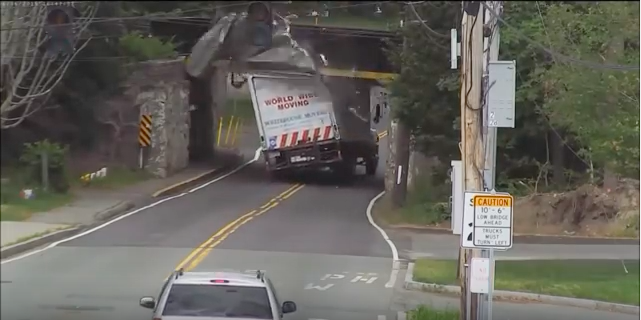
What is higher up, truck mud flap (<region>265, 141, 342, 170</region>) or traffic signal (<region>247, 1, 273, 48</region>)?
traffic signal (<region>247, 1, 273, 48</region>)

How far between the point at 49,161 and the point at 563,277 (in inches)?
358

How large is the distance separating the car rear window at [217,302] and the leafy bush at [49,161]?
1389 millimetres

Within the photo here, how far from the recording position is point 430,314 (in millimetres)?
13305

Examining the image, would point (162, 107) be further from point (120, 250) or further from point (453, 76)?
point (453, 76)

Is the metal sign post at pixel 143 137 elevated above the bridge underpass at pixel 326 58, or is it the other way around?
the bridge underpass at pixel 326 58

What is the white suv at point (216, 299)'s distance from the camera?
10.0m

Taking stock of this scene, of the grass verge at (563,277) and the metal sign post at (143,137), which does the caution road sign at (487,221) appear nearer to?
the grass verge at (563,277)

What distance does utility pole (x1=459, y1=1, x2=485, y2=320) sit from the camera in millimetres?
12031

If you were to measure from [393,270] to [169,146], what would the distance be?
12.1 feet

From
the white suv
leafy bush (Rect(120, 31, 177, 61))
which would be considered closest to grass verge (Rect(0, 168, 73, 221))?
the white suv

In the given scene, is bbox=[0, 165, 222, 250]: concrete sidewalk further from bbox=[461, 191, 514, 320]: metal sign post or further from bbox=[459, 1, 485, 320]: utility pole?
bbox=[459, 1, 485, 320]: utility pole

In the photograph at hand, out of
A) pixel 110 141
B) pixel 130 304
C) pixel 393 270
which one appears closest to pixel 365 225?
pixel 393 270

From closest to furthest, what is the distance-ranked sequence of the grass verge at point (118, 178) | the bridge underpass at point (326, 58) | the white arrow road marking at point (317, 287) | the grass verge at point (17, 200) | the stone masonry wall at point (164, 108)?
1. the grass verge at point (17, 200)
2. the grass verge at point (118, 178)
3. the stone masonry wall at point (164, 108)
4. the bridge underpass at point (326, 58)
5. the white arrow road marking at point (317, 287)

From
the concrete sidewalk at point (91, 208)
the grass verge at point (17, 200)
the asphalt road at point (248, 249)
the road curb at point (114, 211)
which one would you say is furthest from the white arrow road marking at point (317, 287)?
the grass verge at point (17, 200)
